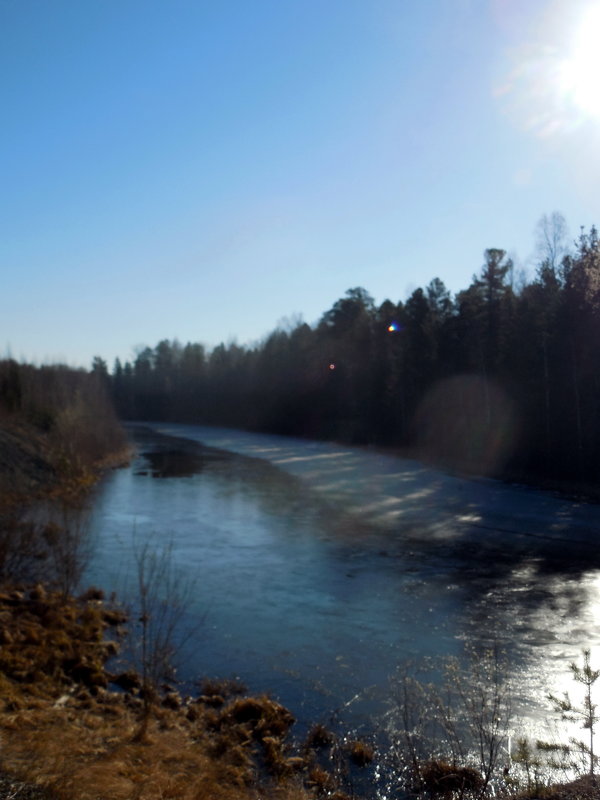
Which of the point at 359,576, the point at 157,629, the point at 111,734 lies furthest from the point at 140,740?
the point at 359,576

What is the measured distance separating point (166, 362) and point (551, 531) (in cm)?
10124

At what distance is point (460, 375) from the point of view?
Answer: 1646 inches

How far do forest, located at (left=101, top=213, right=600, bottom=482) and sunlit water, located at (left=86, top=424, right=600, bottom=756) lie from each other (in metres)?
4.39

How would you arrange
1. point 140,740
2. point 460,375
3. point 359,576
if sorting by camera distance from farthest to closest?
point 460,375, point 359,576, point 140,740

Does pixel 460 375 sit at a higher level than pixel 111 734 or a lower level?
higher

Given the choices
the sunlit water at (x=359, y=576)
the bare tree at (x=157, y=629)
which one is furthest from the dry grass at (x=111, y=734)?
the sunlit water at (x=359, y=576)

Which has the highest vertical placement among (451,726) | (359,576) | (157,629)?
(451,726)

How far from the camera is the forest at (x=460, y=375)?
96.6ft

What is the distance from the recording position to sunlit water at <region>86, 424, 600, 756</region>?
31.2ft

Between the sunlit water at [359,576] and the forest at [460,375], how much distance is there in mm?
4386

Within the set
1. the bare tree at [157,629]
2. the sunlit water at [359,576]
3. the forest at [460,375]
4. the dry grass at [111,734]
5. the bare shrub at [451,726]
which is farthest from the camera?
the forest at [460,375]

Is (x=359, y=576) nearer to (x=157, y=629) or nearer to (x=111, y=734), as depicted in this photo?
(x=157, y=629)

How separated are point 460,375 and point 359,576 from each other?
1135 inches

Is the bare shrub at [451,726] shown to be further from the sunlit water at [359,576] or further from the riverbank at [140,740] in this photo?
the riverbank at [140,740]
